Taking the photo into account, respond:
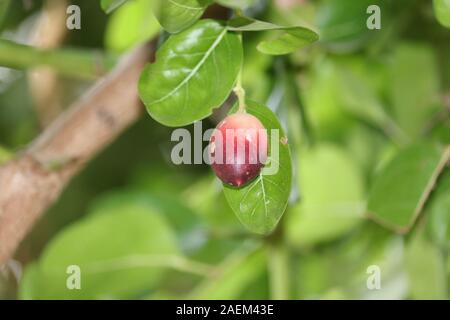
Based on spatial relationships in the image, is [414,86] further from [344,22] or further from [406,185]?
[406,185]

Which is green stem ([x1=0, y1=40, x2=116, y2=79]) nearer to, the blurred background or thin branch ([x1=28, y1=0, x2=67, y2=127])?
the blurred background

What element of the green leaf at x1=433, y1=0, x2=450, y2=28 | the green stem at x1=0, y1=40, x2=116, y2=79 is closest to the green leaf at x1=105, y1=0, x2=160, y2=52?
the green stem at x1=0, y1=40, x2=116, y2=79

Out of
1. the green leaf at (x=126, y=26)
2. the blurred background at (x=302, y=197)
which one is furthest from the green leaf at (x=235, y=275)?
the green leaf at (x=126, y=26)

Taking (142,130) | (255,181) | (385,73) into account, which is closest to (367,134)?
(385,73)

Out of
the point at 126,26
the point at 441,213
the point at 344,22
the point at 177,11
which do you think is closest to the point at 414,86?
the point at 344,22

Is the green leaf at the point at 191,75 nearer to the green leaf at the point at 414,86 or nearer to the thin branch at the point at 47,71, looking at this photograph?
the green leaf at the point at 414,86
